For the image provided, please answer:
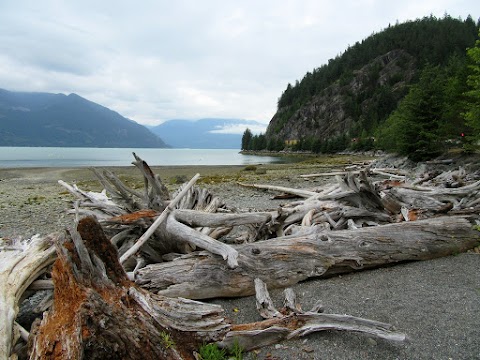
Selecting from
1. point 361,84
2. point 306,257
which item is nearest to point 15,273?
point 306,257

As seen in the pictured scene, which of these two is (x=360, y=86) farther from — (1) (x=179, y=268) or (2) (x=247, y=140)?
(1) (x=179, y=268)

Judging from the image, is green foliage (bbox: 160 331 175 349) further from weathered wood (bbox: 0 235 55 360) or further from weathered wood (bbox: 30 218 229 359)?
weathered wood (bbox: 0 235 55 360)

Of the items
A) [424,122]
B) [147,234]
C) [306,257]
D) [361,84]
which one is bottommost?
[306,257]

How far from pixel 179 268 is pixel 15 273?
2182 millimetres

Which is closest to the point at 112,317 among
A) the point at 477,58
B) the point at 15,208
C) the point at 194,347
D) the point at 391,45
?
the point at 194,347

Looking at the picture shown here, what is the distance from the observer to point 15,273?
4.20 m

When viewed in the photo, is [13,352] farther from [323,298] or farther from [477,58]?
[477,58]

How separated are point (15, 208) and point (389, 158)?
125 feet

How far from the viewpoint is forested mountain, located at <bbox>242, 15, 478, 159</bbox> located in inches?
5064

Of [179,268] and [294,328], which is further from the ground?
[179,268]

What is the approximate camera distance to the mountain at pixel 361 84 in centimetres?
13025

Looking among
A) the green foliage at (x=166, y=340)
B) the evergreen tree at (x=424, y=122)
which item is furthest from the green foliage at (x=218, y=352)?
the evergreen tree at (x=424, y=122)

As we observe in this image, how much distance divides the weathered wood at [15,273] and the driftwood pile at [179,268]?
0.05ft

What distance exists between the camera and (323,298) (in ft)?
15.6
